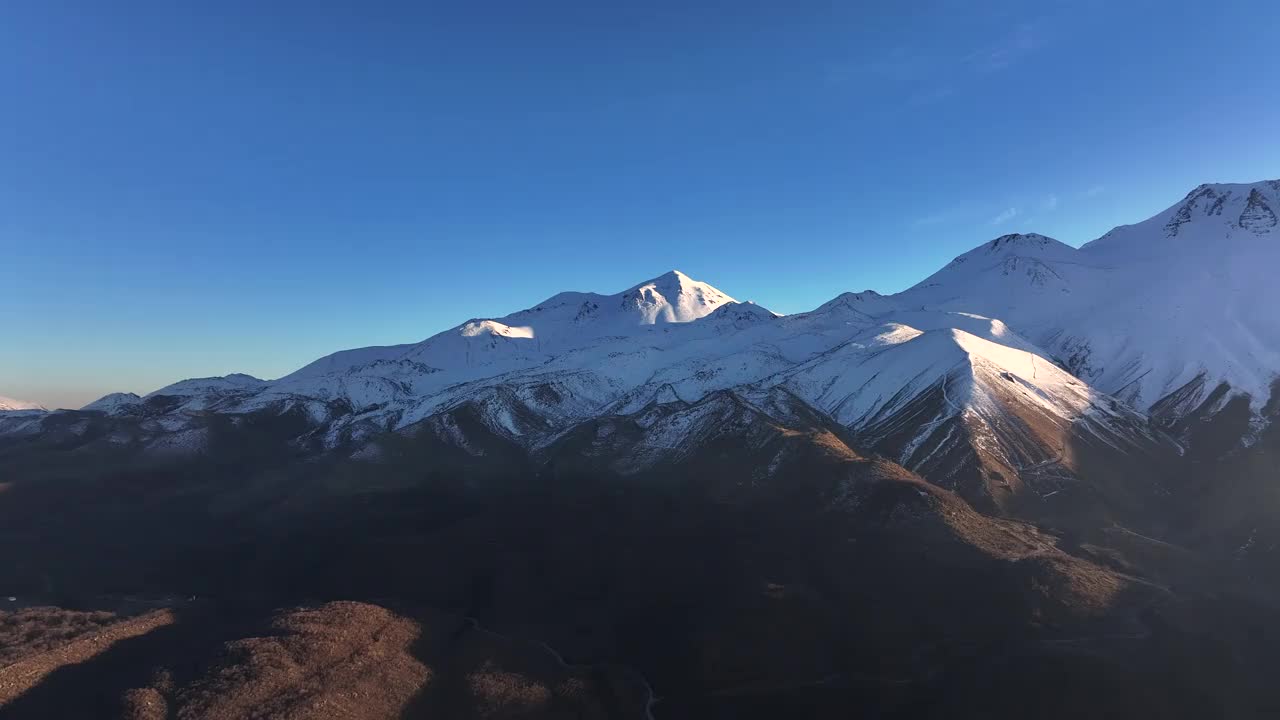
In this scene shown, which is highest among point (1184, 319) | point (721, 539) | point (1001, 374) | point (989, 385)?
point (1184, 319)

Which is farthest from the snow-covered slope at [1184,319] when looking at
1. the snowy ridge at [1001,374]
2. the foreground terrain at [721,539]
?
the foreground terrain at [721,539]

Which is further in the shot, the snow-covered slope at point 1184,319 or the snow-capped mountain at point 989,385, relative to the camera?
the snow-covered slope at point 1184,319

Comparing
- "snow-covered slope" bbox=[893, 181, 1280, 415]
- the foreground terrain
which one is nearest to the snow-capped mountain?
"snow-covered slope" bbox=[893, 181, 1280, 415]

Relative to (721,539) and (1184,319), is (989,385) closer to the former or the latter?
(1184,319)

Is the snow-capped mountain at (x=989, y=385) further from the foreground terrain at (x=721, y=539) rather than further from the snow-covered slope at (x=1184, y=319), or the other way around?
the foreground terrain at (x=721, y=539)

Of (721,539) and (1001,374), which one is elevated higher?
(1001,374)

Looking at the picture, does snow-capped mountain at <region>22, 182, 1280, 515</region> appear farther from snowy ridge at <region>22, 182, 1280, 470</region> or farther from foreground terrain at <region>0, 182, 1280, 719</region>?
foreground terrain at <region>0, 182, 1280, 719</region>

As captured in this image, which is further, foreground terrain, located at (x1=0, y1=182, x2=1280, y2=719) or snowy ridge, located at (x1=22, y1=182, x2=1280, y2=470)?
snowy ridge, located at (x1=22, y1=182, x2=1280, y2=470)

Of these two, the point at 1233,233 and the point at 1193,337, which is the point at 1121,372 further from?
the point at 1233,233

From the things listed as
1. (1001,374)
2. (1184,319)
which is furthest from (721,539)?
(1184,319)

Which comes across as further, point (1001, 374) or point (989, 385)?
point (1001, 374)

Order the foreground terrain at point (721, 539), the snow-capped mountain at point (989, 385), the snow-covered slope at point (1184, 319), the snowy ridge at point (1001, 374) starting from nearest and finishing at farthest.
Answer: the foreground terrain at point (721, 539) < the snow-capped mountain at point (989, 385) < the snowy ridge at point (1001, 374) < the snow-covered slope at point (1184, 319)

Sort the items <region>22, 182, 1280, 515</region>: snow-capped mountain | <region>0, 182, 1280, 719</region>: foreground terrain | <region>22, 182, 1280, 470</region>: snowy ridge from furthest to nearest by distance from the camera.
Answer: <region>22, 182, 1280, 470</region>: snowy ridge < <region>22, 182, 1280, 515</region>: snow-capped mountain < <region>0, 182, 1280, 719</region>: foreground terrain
